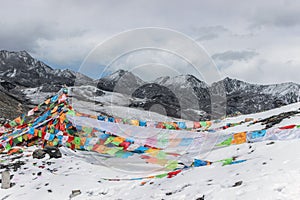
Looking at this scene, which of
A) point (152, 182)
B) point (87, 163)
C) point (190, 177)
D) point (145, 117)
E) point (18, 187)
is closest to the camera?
point (190, 177)

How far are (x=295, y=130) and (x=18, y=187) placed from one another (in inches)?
378

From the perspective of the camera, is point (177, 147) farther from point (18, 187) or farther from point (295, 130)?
point (18, 187)

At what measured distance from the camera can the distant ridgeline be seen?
452 inches

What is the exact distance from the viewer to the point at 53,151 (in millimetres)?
15023

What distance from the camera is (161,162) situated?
1210 cm

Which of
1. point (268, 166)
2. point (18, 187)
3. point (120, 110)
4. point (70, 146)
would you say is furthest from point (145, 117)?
point (268, 166)

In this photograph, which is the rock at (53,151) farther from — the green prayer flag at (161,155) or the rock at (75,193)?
the green prayer flag at (161,155)

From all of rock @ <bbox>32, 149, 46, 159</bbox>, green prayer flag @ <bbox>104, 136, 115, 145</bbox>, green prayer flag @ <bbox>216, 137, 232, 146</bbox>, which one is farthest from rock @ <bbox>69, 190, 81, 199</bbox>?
A: green prayer flag @ <bbox>216, 137, 232, 146</bbox>

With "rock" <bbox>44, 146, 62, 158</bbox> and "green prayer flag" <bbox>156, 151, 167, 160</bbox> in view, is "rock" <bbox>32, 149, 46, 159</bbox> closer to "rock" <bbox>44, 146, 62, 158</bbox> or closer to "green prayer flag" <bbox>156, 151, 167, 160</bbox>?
"rock" <bbox>44, 146, 62, 158</bbox>

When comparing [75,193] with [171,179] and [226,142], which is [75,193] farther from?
[226,142]

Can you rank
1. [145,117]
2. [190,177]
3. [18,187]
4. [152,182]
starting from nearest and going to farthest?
→ 1. [190,177]
2. [152,182]
3. [18,187]
4. [145,117]

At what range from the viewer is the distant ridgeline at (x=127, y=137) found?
452 inches

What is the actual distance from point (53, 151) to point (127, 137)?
134 inches

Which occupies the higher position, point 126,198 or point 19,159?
point 19,159
